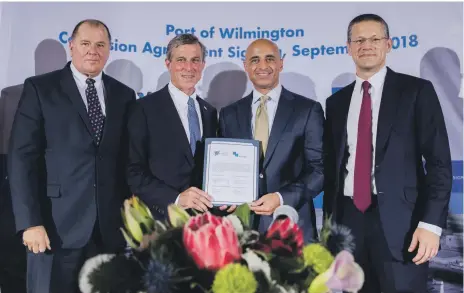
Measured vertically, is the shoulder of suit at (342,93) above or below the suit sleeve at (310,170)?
above

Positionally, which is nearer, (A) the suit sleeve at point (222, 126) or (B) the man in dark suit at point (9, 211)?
(A) the suit sleeve at point (222, 126)

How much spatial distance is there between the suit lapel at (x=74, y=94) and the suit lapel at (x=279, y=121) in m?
0.92

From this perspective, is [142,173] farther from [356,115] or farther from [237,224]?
[237,224]

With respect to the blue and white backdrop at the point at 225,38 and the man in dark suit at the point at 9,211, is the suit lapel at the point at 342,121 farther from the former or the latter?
the man in dark suit at the point at 9,211

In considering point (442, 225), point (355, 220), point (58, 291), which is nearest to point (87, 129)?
point (58, 291)

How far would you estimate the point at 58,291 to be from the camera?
251 centimetres

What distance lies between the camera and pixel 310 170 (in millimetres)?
2582

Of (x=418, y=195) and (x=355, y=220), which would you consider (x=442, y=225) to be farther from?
(x=355, y=220)

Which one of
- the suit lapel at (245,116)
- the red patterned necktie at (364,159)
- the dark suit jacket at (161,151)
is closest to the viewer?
the red patterned necktie at (364,159)

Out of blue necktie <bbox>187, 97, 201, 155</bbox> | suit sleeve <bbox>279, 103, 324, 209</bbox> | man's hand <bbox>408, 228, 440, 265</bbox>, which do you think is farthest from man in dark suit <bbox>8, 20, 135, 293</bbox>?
man's hand <bbox>408, 228, 440, 265</bbox>

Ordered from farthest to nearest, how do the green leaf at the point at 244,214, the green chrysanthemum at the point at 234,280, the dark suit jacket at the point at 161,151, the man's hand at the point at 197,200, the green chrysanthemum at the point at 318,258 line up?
1. the dark suit jacket at the point at 161,151
2. the man's hand at the point at 197,200
3. the green leaf at the point at 244,214
4. the green chrysanthemum at the point at 318,258
5. the green chrysanthemum at the point at 234,280

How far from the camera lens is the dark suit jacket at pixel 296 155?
8.43 feet

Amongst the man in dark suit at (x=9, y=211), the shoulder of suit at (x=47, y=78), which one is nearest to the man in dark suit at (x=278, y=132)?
the shoulder of suit at (x=47, y=78)

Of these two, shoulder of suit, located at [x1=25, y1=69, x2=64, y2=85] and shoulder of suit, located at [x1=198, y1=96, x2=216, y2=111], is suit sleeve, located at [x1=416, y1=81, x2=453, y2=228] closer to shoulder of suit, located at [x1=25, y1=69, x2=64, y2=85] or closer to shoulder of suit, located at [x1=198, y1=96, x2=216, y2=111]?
shoulder of suit, located at [x1=198, y1=96, x2=216, y2=111]
